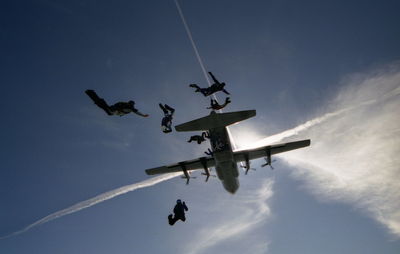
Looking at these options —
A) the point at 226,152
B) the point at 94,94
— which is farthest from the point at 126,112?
the point at 226,152

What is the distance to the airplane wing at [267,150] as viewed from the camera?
26703 millimetres

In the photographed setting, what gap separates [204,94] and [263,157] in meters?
13.1

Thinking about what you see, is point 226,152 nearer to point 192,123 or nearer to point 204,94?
point 192,123

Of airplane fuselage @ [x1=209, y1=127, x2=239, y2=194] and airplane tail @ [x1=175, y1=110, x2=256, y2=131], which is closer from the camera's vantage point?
airplane tail @ [x1=175, y1=110, x2=256, y2=131]

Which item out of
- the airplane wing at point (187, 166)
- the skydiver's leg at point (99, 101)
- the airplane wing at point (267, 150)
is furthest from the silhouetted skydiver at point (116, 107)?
the airplane wing at point (267, 150)

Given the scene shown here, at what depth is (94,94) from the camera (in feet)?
44.2

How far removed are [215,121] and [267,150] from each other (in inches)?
312

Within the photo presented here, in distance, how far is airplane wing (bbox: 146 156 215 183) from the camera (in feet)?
91.2

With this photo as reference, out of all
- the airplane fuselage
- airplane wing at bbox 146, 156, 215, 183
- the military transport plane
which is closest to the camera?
the military transport plane

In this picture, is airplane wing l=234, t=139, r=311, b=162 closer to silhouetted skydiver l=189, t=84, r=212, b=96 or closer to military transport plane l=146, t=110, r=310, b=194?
military transport plane l=146, t=110, r=310, b=194

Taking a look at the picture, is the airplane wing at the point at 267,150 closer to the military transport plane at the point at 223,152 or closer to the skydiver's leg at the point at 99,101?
the military transport plane at the point at 223,152

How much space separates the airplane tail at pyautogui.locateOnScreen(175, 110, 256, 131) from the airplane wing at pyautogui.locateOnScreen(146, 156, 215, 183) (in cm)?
636

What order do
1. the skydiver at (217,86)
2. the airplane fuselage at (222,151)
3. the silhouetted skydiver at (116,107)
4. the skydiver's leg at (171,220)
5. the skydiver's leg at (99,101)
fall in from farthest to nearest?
the airplane fuselage at (222,151)
the skydiver's leg at (171,220)
the skydiver at (217,86)
the silhouetted skydiver at (116,107)
the skydiver's leg at (99,101)

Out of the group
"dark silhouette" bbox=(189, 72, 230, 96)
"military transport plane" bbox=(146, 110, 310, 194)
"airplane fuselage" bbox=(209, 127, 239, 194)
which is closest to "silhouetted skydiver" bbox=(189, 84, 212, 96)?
"dark silhouette" bbox=(189, 72, 230, 96)
